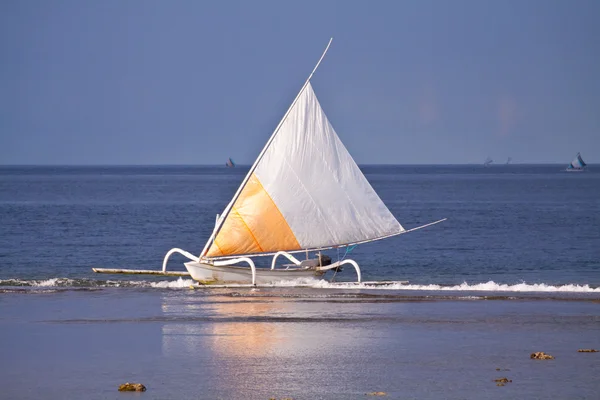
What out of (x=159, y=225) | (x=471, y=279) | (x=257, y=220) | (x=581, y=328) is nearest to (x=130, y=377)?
(x=581, y=328)

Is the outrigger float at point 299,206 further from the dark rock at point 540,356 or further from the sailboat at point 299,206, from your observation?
the dark rock at point 540,356

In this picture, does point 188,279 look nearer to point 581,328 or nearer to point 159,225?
point 581,328

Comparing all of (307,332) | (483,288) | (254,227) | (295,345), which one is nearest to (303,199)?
(254,227)

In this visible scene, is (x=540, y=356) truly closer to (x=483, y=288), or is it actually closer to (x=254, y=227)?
(x=483, y=288)

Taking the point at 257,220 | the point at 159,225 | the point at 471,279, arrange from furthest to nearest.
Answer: the point at 159,225 < the point at 471,279 < the point at 257,220

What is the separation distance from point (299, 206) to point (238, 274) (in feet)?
10.4

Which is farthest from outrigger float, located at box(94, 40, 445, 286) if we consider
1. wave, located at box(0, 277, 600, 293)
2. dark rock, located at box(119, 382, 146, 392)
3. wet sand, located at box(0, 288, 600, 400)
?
dark rock, located at box(119, 382, 146, 392)

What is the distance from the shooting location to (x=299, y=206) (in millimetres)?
38000

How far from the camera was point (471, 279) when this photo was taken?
45.3 meters

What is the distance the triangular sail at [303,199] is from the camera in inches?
1481

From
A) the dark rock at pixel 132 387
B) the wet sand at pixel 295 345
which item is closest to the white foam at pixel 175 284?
the wet sand at pixel 295 345

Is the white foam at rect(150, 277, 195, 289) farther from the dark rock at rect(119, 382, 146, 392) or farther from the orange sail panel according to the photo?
the dark rock at rect(119, 382, 146, 392)

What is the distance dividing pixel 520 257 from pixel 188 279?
22995mm

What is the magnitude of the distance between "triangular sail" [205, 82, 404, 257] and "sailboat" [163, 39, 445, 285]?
1.3 inches
